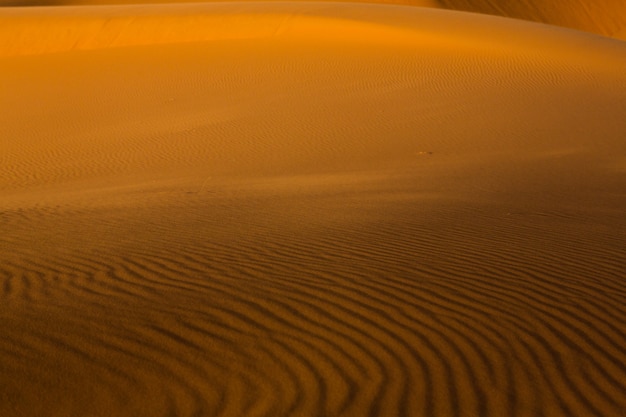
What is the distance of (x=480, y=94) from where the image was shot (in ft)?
64.6

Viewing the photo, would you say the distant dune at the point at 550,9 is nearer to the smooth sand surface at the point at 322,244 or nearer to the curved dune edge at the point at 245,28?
the curved dune edge at the point at 245,28

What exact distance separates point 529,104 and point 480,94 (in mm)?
1417

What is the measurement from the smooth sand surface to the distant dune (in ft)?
91.6

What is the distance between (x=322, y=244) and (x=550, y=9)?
4719cm

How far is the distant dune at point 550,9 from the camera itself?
4909 cm

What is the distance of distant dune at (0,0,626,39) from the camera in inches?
1933

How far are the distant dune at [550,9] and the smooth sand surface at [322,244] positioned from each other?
27913 mm

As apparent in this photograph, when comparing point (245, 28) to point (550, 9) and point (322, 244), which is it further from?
point (550, 9)

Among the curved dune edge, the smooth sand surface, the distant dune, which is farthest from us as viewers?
the distant dune

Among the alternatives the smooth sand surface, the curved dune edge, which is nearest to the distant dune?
the curved dune edge

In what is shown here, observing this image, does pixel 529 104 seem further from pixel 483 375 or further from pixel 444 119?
pixel 483 375

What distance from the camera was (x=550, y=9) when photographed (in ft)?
166

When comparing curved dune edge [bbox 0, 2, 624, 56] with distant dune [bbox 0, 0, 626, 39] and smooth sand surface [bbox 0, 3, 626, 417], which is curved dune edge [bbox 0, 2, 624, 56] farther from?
distant dune [bbox 0, 0, 626, 39]

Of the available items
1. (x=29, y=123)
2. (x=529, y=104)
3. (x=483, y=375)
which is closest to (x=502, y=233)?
(x=483, y=375)
